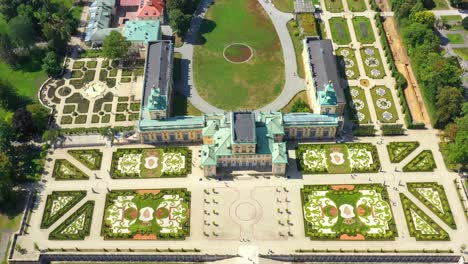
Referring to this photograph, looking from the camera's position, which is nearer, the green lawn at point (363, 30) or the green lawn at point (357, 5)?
the green lawn at point (363, 30)

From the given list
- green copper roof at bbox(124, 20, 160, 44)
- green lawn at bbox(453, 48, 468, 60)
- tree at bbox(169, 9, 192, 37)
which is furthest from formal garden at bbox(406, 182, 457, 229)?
green copper roof at bbox(124, 20, 160, 44)

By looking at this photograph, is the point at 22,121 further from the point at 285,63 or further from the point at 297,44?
the point at 297,44

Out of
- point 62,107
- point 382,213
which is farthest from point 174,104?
point 382,213

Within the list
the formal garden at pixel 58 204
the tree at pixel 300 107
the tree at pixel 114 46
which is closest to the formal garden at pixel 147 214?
the formal garden at pixel 58 204

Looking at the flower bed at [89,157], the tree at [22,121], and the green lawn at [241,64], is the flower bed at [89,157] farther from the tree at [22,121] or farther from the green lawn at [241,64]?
the green lawn at [241,64]

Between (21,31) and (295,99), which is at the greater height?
(21,31)

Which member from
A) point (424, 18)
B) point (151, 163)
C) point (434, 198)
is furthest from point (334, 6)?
point (151, 163)
